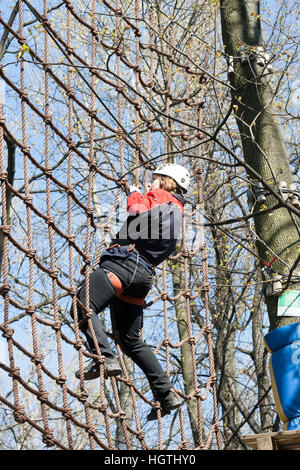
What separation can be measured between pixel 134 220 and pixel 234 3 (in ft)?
7.99

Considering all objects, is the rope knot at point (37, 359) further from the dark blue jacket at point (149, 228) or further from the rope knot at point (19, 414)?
the dark blue jacket at point (149, 228)

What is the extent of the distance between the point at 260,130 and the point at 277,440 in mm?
2307

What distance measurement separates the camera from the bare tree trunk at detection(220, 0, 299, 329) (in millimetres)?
4527

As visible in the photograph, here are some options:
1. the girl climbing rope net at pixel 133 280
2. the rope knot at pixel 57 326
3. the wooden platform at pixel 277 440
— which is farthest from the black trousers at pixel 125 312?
the wooden platform at pixel 277 440

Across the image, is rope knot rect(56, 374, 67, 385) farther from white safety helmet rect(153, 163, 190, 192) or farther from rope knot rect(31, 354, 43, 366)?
white safety helmet rect(153, 163, 190, 192)

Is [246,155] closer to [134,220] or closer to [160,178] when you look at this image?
[160,178]

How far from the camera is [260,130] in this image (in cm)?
491

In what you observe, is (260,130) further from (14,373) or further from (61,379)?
(14,373)

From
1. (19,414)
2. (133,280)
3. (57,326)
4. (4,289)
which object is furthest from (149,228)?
(19,414)

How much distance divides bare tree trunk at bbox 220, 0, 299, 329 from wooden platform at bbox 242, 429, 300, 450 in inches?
45.0

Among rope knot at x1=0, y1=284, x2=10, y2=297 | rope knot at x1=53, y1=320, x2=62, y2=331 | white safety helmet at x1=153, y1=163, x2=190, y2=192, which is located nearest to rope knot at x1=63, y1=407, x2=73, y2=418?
rope knot at x1=53, y1=320, x2=62, y2=331

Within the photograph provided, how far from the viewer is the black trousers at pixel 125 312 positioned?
3547 millimetres

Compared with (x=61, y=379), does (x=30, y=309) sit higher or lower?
higher
